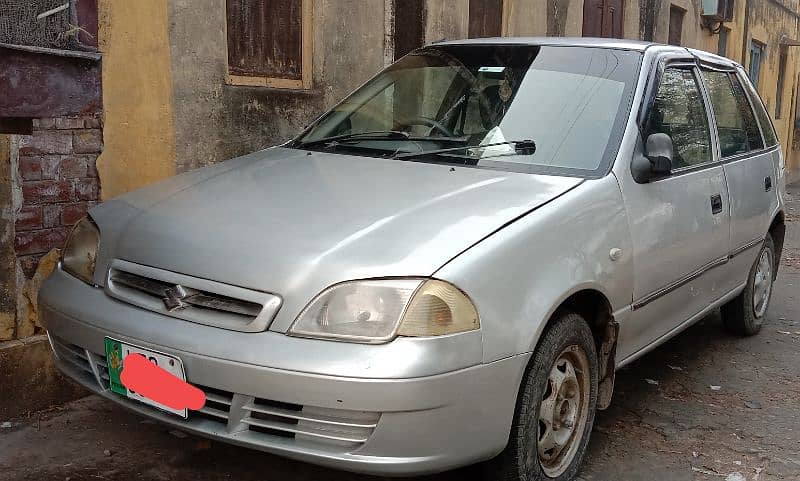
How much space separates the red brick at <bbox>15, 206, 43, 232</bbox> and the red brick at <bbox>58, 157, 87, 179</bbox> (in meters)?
0.21

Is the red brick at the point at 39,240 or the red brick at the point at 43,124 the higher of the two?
the red brick at the point at 43,124

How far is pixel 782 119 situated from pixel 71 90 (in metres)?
20.6

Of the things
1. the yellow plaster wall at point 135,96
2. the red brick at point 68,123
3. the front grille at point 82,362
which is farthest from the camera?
the yellow plaster wall at point 135,96

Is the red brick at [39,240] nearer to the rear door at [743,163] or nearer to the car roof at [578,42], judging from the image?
the car roof at [578,42]

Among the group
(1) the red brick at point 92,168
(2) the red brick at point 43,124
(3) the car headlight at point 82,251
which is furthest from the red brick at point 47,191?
(3) the car headlight at point 82,251

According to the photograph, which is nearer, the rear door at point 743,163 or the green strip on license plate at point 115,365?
the green strip on license plate at point 115,365

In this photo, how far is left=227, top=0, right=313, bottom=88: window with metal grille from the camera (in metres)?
5.15

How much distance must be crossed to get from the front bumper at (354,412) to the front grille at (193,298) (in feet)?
0.17

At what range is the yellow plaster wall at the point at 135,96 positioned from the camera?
4152 mm

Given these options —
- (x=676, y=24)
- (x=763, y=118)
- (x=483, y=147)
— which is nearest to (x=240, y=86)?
(x=483, y=147)

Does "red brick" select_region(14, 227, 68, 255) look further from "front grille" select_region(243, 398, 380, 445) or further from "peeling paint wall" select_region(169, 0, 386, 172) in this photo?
"front grille" select_region(243, 398, 380, 445)

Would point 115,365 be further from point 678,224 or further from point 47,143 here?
point 678,224

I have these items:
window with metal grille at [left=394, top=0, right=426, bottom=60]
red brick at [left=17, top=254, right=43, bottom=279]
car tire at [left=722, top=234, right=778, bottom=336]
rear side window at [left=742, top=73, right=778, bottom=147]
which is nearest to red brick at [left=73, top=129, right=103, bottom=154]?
red brick at [left=17, top=254, right=43, bottom=279]

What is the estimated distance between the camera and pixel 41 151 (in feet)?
12.4
